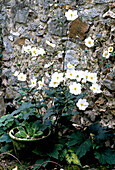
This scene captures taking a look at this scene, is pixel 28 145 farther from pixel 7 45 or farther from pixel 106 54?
pixel 7 45

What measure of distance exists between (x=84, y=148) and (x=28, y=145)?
534mm

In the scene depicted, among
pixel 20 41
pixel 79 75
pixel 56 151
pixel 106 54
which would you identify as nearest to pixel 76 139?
pixel 56 151

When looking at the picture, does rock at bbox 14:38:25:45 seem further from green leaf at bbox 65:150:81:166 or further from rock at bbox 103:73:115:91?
green leaf at bbox 65:150:81:166

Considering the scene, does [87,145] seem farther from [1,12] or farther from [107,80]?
[1,12]

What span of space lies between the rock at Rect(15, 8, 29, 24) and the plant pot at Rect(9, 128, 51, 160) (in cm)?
151

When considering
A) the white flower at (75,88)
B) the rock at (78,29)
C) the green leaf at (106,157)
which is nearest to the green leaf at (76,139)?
the green leaf at (106,157)

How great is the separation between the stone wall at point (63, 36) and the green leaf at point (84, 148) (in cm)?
30

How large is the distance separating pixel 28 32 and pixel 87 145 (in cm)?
159

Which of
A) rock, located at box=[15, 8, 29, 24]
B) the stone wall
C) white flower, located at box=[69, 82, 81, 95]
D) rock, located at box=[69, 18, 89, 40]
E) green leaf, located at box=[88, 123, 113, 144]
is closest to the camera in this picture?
white flower, located at box=[69, 82, 81, 95]

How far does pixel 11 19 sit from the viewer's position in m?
2.46

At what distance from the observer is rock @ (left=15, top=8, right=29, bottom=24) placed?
231 centimetres

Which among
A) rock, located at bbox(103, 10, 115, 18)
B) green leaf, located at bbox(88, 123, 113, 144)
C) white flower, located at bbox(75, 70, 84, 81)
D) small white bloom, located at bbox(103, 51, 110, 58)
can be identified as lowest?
green leaf, located at bbox(88, 123, 113, 144)

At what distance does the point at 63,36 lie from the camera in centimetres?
206

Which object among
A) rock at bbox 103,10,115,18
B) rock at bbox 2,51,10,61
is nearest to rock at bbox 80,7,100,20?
rock at bbox 103,10,115,18
